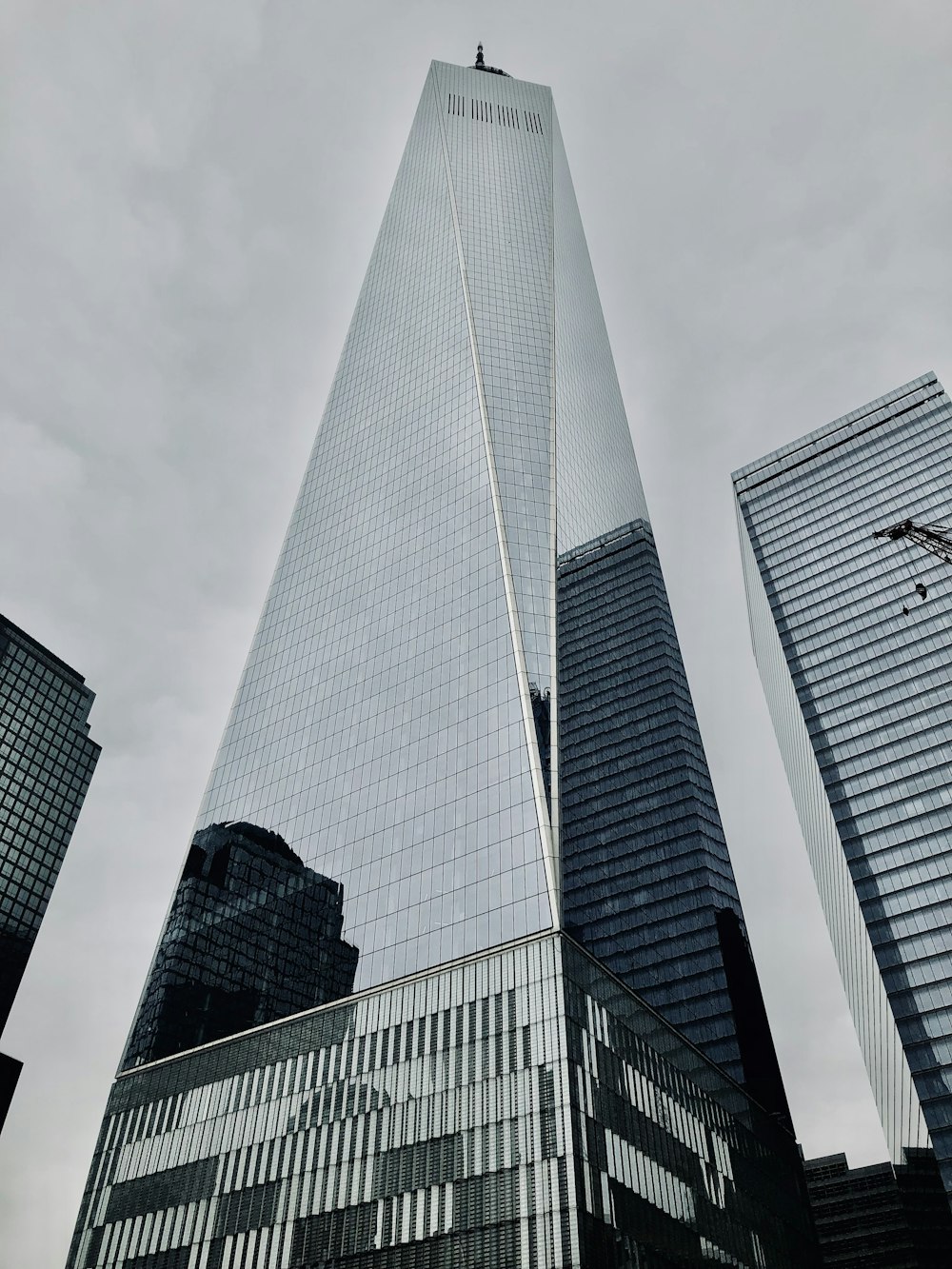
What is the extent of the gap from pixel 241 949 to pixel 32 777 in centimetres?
7160

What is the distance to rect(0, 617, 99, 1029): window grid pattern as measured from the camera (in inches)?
4995

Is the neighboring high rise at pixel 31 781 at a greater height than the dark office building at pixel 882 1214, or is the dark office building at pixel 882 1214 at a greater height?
the neighboring high rise at pixel 31 781

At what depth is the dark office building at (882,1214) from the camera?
114562 millimetres

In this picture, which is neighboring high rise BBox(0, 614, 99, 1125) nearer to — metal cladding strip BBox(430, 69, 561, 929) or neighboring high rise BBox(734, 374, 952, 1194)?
metal cladding strip BBox(430, 69, 561, 929)

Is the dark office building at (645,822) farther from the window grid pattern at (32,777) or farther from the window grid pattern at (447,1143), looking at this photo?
the window grid pattern at (32,777)

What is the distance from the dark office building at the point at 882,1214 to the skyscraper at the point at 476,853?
29497mm

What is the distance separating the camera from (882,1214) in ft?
422

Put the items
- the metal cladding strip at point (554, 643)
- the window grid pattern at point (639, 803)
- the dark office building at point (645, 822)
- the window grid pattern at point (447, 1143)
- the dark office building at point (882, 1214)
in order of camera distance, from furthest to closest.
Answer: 1. the dark office building at point (882, 1214)
2. the window grid pattern at point (639, 803)
3. the dark office building at point (645, 822)
4. the metal cladding strip at point (554, 643)
5. the window grid pattern at point (447, 1143)

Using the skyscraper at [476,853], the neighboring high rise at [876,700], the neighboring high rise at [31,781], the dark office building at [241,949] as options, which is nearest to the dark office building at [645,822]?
the skyscraper at [476,853]

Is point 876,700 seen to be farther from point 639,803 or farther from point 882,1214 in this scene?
point 882,1214

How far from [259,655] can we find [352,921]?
41305mm

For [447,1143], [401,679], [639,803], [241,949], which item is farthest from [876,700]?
[447,1143]

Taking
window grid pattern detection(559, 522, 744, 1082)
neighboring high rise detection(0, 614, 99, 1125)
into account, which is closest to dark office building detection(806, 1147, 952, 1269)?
window grid pattern detection(559, 522, 744, 1082)

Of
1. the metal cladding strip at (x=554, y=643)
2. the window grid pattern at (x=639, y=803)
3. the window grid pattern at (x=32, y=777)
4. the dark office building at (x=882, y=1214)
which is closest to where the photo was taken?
the metal cladding strip at (x=554, y=643)
